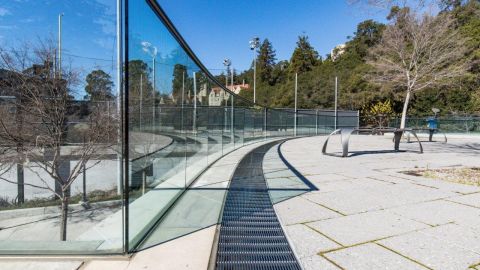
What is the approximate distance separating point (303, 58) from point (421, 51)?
162 feet

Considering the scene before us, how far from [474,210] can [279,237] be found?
2.68m

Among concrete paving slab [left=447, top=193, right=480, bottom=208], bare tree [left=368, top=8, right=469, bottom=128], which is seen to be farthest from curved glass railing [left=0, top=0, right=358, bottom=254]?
bare tree [left=368, top=8, right=469, bottom=128]

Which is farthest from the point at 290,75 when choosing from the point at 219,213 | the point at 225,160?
the point at 219,213

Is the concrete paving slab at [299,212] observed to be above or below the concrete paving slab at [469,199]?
below

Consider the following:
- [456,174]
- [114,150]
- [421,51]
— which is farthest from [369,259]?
[421,51]

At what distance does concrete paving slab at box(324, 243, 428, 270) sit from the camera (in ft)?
8.50

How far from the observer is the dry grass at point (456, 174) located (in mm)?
6164

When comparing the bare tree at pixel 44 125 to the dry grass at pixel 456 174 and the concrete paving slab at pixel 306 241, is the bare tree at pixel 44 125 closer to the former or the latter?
the concrete paving slab at pixel 306 241

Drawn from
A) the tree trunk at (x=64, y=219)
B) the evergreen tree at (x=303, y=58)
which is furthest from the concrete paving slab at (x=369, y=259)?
the evergreen tree at (x=303, y=58)

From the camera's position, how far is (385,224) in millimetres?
3609

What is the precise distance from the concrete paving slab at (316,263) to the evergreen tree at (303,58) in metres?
66.7

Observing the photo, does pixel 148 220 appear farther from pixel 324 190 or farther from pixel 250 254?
pixel 324 190

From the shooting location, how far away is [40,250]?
8.33 ft

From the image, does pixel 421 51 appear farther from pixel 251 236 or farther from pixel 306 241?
pixel 251 236
